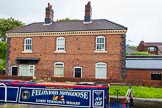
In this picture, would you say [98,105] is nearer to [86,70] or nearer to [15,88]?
[15,88]

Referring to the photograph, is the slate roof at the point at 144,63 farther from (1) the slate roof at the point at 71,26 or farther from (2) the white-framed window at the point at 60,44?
(2) the white-framed window at the point at 60,44

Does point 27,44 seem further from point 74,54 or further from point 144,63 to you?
point 144,63

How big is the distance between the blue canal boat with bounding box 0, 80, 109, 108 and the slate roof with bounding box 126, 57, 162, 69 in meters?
15.4

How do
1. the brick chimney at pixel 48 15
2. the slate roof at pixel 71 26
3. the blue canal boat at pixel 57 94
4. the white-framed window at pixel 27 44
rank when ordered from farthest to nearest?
the brick chimney at pixel 48 15 < the white-framed window at pixel 27 44 < the slate roof at pixel 71 26 < the blue canal boat at pixel 57 94

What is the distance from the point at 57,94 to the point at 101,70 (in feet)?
43.3

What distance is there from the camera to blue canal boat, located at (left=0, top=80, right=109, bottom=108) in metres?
12.0

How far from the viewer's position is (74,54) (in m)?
26.4

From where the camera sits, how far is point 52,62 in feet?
88.8

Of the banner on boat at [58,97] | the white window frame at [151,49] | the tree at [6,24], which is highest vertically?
the tree at [6,24]

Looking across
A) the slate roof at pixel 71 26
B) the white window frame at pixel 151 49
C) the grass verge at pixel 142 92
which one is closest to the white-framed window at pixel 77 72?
the slate roof at pixel 71 26

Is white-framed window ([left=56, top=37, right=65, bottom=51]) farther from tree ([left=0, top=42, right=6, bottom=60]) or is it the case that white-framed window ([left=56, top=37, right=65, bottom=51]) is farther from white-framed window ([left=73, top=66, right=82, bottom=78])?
tree ([left=0, top=42, right=6, bottom=60])

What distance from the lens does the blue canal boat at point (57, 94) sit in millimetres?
12016

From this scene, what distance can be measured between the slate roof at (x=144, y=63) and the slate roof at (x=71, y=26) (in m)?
5.07

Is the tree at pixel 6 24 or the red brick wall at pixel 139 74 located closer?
the red brick wall at pixel 139 74
